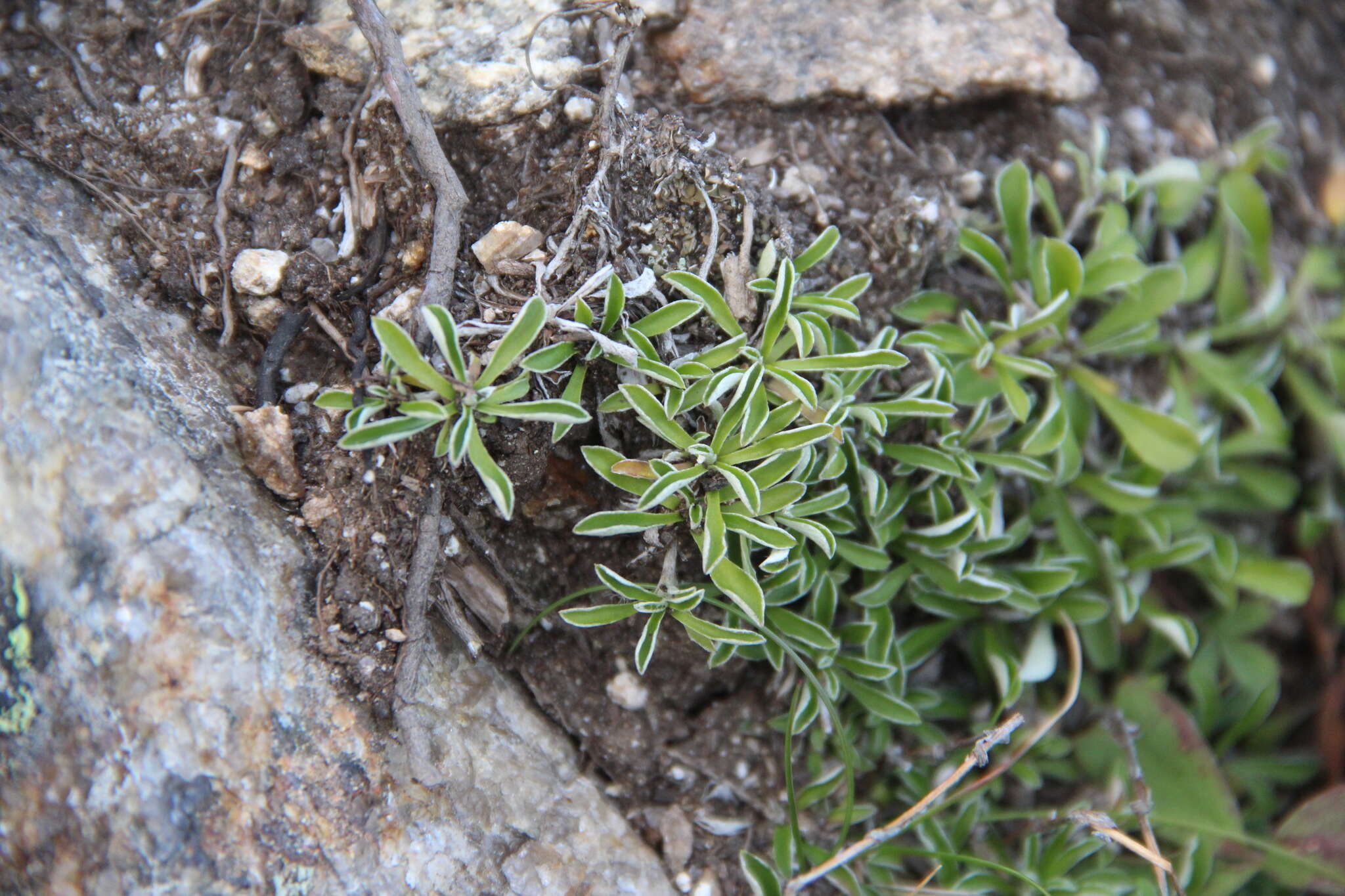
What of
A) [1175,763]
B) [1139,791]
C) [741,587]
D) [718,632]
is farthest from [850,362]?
[1175,763]

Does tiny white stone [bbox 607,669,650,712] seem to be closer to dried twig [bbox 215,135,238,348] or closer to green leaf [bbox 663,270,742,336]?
green leaf [bbox 663,270,742,336]

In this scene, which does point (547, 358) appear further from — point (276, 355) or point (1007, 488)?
point (1007, 488)

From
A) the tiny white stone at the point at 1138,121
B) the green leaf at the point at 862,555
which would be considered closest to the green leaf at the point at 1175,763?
the green leaf at the point at 862,555

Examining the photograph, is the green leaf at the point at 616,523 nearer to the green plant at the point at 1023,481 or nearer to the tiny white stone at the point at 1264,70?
the green plant at the point at 1023,481

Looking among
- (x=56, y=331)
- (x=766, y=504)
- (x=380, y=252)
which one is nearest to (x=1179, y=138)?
(x=766, y=504)

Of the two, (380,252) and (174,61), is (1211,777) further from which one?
(174,61)

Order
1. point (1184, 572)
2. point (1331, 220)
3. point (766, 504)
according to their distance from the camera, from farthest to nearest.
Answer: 1. point (1331, 220)
2. point (1184, 572)
3. point (766, 504)

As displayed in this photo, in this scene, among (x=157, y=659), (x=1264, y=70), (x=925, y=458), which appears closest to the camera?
(x=157, y=659)
